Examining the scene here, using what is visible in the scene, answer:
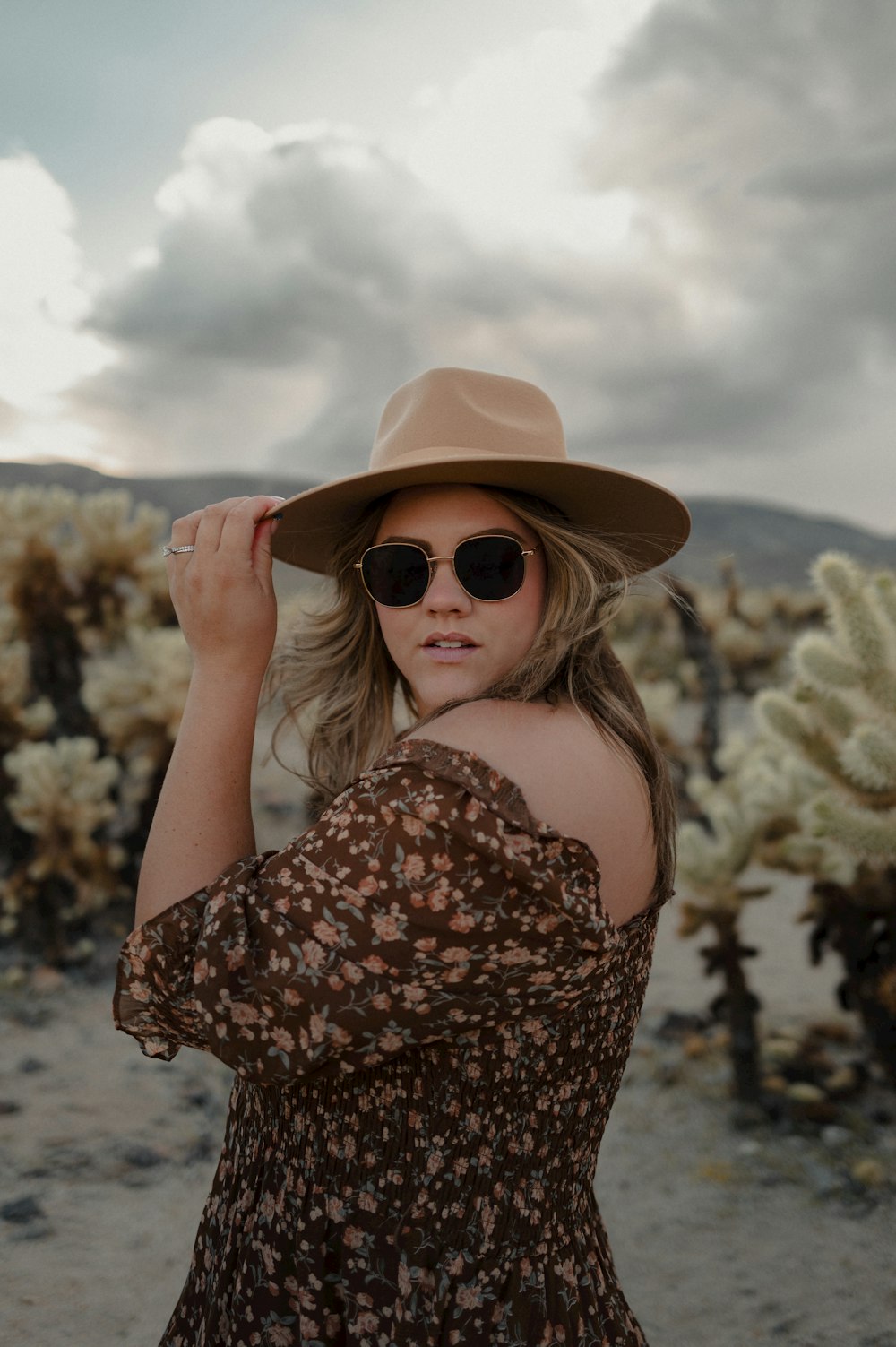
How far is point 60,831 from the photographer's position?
17.2ft

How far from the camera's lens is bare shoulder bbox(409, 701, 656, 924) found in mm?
1263

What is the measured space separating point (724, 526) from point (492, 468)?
52.7m

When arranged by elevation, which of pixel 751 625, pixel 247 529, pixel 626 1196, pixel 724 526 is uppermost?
pixel 724 526

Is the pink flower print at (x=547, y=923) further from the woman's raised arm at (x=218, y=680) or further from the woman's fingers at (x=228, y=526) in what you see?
the woman's fingers at (x=228, y=526)

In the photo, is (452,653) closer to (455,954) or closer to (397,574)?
(397,574)

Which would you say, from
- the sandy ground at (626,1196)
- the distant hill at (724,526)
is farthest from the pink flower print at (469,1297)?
the distant hill at (724,526)

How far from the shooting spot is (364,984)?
→ 1.17m

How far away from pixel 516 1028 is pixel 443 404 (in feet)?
3.18

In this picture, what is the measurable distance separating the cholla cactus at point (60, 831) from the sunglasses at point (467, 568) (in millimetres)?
3942

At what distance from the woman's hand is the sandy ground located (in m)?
2.20

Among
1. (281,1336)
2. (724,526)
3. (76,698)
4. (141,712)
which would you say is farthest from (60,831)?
(724,526)

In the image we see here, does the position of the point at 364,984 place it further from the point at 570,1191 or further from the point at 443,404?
the point at 443,404

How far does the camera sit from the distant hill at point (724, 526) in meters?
10.4

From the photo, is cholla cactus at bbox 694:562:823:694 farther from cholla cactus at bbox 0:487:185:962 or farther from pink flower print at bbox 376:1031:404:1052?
pink flower print at bbox 376:1031:404:1052
